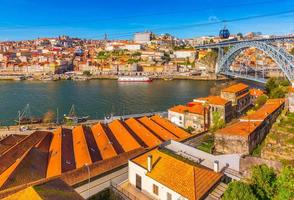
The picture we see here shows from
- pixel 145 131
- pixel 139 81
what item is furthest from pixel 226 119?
pixel 139 81

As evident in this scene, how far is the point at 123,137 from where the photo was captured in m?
8.69

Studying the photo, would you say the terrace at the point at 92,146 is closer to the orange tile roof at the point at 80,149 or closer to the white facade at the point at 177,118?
the orange tile roof at the point at 80,149

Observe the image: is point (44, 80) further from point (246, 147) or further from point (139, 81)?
point (246, 147)

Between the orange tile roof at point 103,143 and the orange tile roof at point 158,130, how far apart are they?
159 centimetres

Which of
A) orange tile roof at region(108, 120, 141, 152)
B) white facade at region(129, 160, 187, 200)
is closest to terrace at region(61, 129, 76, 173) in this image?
orange tile roof at region(108, 120, 141, 152)

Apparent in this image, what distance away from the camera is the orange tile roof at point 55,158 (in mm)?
6289

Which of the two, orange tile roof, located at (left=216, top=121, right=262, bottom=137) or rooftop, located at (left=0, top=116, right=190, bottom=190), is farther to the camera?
orange tile roof, located at (left=216, top=121, right=262, bottom=137)

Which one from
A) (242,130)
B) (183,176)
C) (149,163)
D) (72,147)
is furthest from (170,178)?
(72,147)

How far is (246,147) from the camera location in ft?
22.3

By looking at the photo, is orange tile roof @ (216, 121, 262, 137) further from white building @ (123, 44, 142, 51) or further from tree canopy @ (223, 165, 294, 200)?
white building @ (123, 44, 142, 51)

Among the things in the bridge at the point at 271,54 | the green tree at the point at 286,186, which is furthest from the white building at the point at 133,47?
the green tree at the point at 286,186

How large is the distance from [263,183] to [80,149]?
15.1 feet

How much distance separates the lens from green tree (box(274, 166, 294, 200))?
12.3 ft

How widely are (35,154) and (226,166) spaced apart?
4.19 meters
